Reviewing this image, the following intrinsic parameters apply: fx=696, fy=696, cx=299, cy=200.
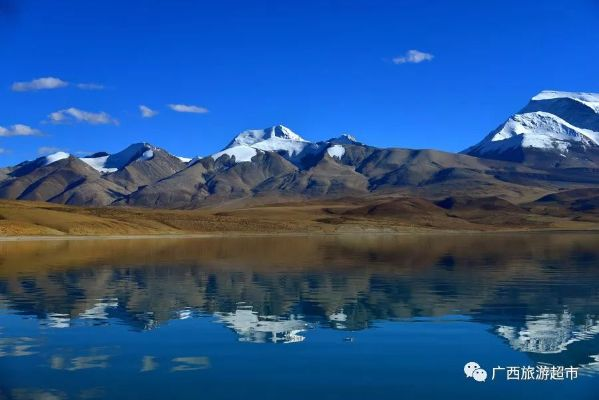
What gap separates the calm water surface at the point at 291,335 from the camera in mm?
21016

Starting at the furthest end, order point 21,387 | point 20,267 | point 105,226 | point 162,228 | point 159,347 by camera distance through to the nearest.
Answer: point 162,228 → point 105,226 → point 20,267 → point 159,347 → point 21,387

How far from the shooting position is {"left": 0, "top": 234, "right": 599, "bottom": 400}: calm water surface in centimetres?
2102

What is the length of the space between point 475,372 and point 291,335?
8899 mm

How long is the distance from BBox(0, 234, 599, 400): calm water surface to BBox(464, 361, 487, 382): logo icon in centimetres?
28

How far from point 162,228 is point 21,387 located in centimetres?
15224

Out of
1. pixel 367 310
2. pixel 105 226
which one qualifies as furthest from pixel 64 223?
pixel 367 310

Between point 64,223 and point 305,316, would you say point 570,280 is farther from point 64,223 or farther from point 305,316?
point 64,223

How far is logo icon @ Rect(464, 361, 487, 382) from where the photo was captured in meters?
22.0

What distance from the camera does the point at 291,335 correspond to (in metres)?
29.1

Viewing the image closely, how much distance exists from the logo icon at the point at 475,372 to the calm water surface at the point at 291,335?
28 centimetres

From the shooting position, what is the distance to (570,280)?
51.8m

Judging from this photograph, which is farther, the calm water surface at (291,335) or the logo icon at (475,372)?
the logo icon at (475,372)

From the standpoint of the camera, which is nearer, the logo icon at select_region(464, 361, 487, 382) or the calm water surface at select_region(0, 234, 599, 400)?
the calm water surface at select_region(0, 234, 599, 400)

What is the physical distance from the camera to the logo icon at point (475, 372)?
22.0 meters
